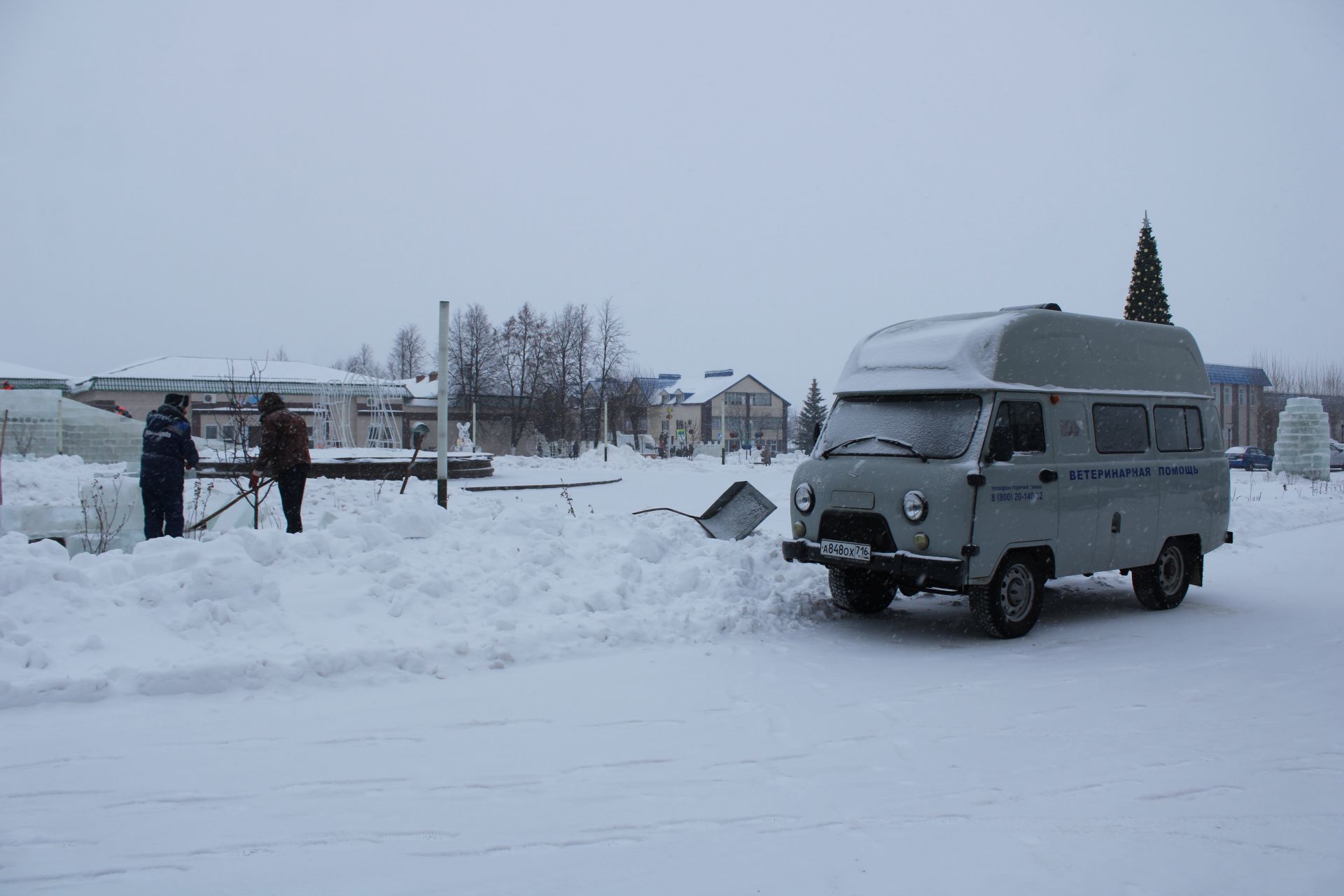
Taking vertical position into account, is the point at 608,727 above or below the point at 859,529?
below

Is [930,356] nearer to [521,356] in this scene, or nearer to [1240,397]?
[521,356]

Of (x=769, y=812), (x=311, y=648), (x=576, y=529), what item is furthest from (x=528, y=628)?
(x=769, y=812)

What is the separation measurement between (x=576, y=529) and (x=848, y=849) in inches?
240

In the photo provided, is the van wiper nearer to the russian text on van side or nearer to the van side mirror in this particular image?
the van side mirror

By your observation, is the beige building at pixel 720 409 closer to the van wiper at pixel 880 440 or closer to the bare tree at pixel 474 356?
the bare tree at pixel 474 356

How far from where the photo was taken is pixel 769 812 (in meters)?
4.14

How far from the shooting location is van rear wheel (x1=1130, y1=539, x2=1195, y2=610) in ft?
30.8

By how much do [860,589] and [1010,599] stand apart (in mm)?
1441

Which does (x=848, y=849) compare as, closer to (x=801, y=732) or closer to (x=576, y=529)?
(x=801, y=732)

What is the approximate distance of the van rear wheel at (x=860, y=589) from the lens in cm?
887

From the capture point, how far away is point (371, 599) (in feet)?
23.7

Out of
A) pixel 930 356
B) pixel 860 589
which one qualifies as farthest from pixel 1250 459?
pixel 930 356

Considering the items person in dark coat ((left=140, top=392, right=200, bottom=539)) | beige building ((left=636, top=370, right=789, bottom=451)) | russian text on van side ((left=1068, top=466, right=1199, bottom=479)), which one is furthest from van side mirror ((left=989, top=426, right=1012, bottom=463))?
beige building ((left=636, top=370, right=789, bottom=451))

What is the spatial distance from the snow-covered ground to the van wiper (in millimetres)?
1518
